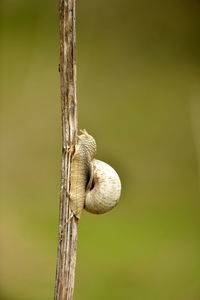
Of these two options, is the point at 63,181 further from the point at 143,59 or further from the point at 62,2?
the point at 143,59

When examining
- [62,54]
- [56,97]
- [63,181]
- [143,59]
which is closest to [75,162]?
[63,181]
